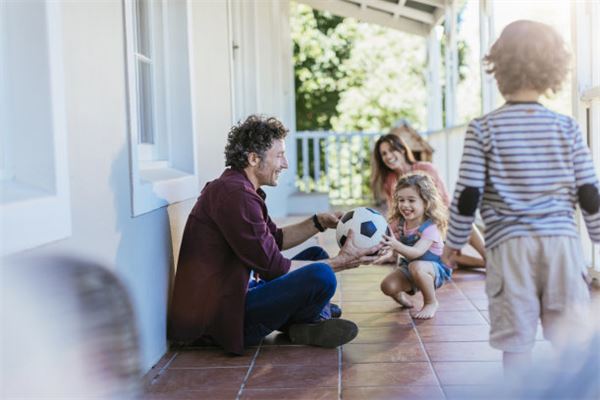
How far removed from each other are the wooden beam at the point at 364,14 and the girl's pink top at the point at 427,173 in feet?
21.1

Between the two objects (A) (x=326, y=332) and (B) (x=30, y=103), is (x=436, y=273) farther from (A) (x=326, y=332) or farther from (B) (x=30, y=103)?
(B) (x=30, y=103)

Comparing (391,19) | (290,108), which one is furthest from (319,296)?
(391,19)

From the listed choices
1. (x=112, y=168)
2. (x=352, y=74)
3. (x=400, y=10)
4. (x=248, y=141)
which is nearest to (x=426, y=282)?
(x=248, y=141)

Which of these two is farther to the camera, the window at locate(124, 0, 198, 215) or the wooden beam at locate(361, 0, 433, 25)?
the wooden beam at locate(361, 0, 433, 25)

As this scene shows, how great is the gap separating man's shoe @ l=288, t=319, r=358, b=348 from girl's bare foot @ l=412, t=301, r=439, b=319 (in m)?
0.69

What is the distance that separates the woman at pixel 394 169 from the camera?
5.55 m

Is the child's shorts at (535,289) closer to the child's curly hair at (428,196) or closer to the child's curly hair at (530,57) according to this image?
the child's curly hair at (530,57)

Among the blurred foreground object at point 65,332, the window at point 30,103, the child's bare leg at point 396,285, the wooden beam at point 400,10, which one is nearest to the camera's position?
the blurred foreground object at point 65,332

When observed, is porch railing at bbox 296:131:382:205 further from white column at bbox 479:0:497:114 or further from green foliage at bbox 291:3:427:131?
green foliage at bbox 291:3:427:131

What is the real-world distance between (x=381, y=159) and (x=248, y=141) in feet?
8.62

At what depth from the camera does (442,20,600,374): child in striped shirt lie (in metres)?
2.29

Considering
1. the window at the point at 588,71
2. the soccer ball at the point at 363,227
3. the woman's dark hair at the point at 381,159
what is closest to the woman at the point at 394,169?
the woman's dark hair at the point at 381,159

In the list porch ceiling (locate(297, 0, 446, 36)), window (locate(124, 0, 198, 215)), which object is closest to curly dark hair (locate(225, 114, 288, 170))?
window (locate(124, 0, 198, 215))

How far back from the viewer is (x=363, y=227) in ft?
11.7
